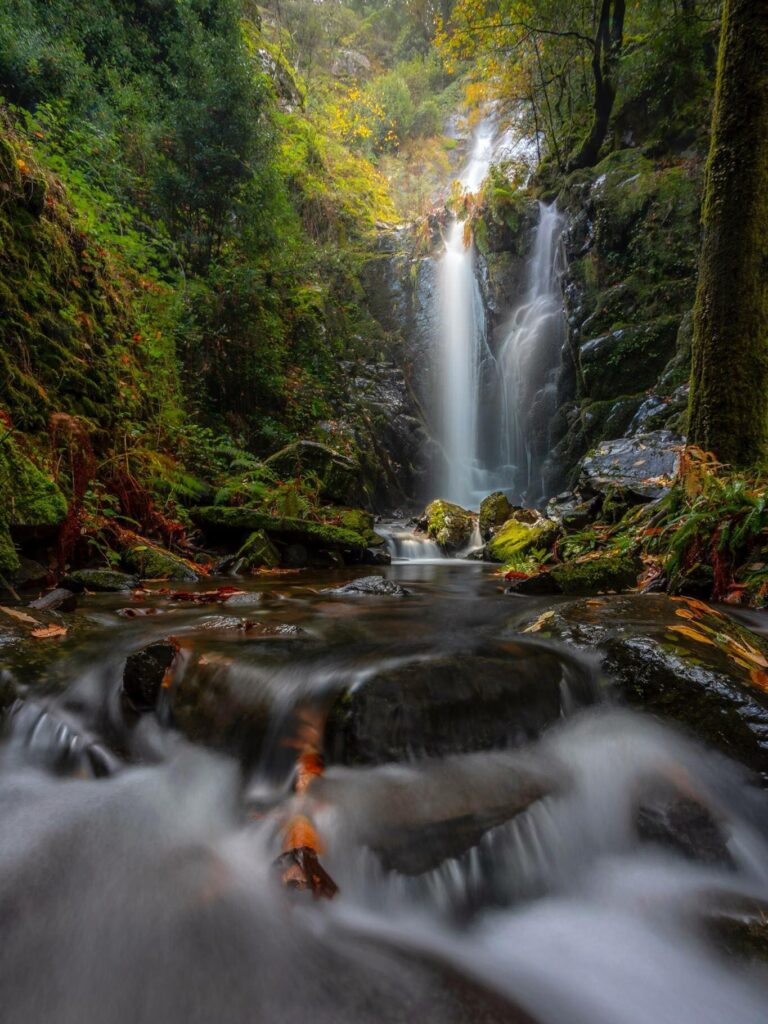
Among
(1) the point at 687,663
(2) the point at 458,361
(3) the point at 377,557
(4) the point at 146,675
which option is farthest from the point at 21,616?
(2) the point at 458,361

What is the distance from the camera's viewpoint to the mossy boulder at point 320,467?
893 cm

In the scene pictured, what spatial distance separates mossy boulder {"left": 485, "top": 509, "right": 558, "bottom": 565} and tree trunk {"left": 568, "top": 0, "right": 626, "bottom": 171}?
1106 centimetres

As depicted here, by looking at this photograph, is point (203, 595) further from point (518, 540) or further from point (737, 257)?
point (737, 257)

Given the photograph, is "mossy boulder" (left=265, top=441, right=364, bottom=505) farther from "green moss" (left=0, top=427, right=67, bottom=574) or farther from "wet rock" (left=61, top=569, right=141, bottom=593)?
"green moss" (left=0, top=427, right=67, bottom=574)

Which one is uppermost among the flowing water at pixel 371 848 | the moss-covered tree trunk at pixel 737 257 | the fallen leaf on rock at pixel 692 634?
the moss-covered tree trunk at pixel 737 257

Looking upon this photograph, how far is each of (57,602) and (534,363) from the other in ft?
41.5

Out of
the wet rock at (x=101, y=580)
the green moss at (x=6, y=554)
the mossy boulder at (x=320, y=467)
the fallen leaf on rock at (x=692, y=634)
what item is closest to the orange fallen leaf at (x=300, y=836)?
the fallen leaf on rock at (x=692, y=634)

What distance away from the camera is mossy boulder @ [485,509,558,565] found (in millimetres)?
7062

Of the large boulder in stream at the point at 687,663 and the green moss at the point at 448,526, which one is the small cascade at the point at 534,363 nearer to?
the green moss at the point at 448,526

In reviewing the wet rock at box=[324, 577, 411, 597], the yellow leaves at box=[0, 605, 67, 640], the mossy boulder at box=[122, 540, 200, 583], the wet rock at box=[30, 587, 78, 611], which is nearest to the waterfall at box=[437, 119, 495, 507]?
the wet rock at box=[324, 577, 411, 597]

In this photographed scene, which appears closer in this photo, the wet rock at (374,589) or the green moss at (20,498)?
the green moss at (20,498)

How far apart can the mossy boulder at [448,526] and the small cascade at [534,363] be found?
→ 333cm

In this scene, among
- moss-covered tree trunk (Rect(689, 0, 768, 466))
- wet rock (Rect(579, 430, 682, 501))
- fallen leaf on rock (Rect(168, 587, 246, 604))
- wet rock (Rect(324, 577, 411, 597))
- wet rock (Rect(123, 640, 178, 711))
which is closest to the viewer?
wet rock (Rect(123, 640, 178, 711))

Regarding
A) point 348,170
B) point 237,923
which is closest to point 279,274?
point 237,923
